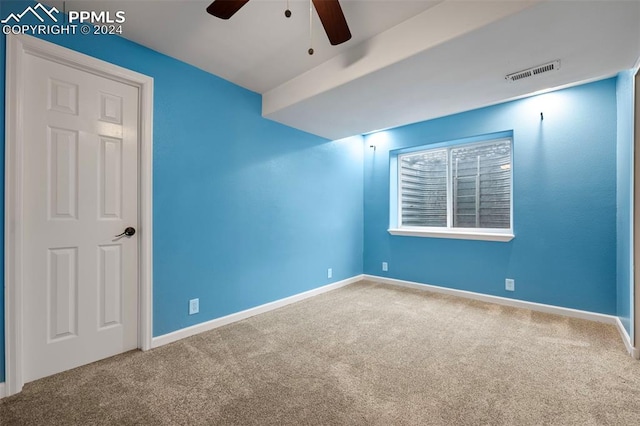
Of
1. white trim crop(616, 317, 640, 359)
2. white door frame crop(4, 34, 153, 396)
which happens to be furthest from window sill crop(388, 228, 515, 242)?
white door frame crop(4, 34, 153, 396)

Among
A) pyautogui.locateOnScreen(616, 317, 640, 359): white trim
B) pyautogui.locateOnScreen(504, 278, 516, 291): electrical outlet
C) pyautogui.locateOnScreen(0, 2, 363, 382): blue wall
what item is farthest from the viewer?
pyautogui.locateOnScreen(504, 278, 516, 291): electrical outlet

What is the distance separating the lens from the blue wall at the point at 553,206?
2.78 metres

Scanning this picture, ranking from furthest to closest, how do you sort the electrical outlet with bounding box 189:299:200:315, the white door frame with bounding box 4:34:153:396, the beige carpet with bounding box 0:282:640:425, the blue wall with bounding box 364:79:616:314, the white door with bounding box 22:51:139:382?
the blue wall with bounding box 364:79:616:314 < the electrical outlet with bounding box 189:299:200:315 < the white door with bounding box 22:51:139:382 < the white door frame with bounding box 4:34:153:396 < the beige carpet with bounding box 0:282:640:425

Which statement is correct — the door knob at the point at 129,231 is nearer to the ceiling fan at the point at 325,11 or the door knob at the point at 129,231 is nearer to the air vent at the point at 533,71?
the ceiling fan at the point at 325,11

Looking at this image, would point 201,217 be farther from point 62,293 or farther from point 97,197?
point 62,293

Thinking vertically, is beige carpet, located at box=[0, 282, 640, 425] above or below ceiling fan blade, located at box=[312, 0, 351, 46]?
below

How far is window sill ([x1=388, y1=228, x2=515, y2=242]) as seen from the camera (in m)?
3.35

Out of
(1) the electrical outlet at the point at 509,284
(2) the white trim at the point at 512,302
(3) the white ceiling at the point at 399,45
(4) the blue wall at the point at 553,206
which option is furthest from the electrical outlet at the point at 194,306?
(1) the electrical outlet at the point at 509,284

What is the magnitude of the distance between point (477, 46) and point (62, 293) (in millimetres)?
3340

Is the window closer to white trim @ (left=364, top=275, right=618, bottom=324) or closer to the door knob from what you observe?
white trim @ (left=364, top=275, right=618, bottom=324)

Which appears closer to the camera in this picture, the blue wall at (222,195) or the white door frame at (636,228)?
the white door frame at (636,228)

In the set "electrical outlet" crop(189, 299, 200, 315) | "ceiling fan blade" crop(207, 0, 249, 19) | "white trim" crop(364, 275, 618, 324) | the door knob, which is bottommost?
"white trim" crop(364, 275, 618, 324)

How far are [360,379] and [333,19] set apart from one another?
226cm

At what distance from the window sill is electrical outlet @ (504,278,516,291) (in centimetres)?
50
